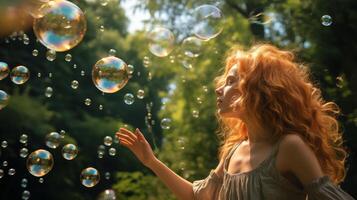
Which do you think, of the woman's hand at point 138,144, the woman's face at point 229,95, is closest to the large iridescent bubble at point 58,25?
the woman's hand at point 138,144

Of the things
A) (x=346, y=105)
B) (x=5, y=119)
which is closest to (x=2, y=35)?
(x=5, y=119)

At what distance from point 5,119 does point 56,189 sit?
2102mm

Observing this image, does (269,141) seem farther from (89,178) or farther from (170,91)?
(170,91)

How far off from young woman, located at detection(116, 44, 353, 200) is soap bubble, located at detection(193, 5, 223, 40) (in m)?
2.22

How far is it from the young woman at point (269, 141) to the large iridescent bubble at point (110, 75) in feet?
4.80

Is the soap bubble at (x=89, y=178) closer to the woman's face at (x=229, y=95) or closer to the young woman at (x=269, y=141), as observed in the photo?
the young woman at (x=269, y=141)

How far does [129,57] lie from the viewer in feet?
68.5

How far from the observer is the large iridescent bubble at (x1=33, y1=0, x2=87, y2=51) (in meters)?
3.98

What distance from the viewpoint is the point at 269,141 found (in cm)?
248

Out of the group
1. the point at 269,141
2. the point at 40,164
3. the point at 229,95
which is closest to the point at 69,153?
the point at 40,164

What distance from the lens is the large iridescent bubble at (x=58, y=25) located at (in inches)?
157

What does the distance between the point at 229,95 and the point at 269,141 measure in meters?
0.29

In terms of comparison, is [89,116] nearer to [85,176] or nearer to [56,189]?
[56,189]

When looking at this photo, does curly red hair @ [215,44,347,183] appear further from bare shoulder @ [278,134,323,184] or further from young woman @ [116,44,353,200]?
bare shoulder @ [278,134,323,184]
